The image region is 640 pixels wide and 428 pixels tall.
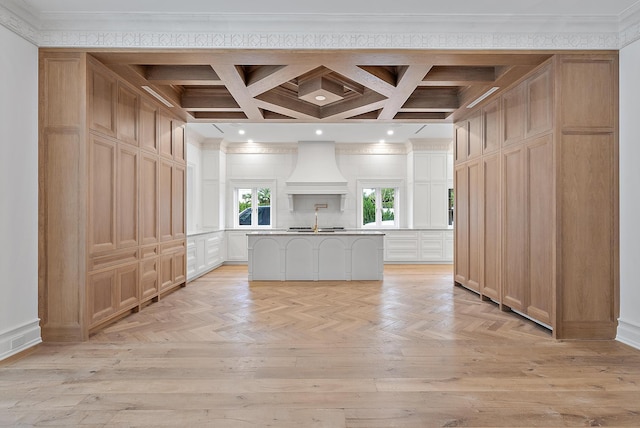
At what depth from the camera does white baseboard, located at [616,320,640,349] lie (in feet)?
9.87

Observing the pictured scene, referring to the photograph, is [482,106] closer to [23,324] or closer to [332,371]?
[332,371]

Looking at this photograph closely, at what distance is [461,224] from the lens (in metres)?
5.43

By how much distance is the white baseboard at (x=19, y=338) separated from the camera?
2.77 metres

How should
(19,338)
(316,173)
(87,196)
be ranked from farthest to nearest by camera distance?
(316,173)
(87,196)
(19,338)

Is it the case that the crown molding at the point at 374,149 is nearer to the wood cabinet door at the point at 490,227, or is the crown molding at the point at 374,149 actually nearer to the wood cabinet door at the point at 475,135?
the wood cabinet door at the point at 475,135

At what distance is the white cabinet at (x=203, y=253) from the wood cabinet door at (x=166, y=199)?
3.57 feet

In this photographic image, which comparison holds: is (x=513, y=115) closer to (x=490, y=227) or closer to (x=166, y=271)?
(x=490, y=227)

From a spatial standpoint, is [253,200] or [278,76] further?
[253,200]

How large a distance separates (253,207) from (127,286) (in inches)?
199

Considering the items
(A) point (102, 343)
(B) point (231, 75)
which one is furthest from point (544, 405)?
(B) point (231, 75)

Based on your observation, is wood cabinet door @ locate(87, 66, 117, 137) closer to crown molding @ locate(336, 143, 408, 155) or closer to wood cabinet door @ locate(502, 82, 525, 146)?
wood cabinet door @ locate(502, 82, 525, 146)

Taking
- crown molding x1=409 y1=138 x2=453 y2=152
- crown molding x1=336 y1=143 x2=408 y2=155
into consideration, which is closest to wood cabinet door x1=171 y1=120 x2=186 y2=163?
crown molding x1=336 y1=143 x2=408 y2=155

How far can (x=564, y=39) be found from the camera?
325cm

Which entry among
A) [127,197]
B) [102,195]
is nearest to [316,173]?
[127,197]
